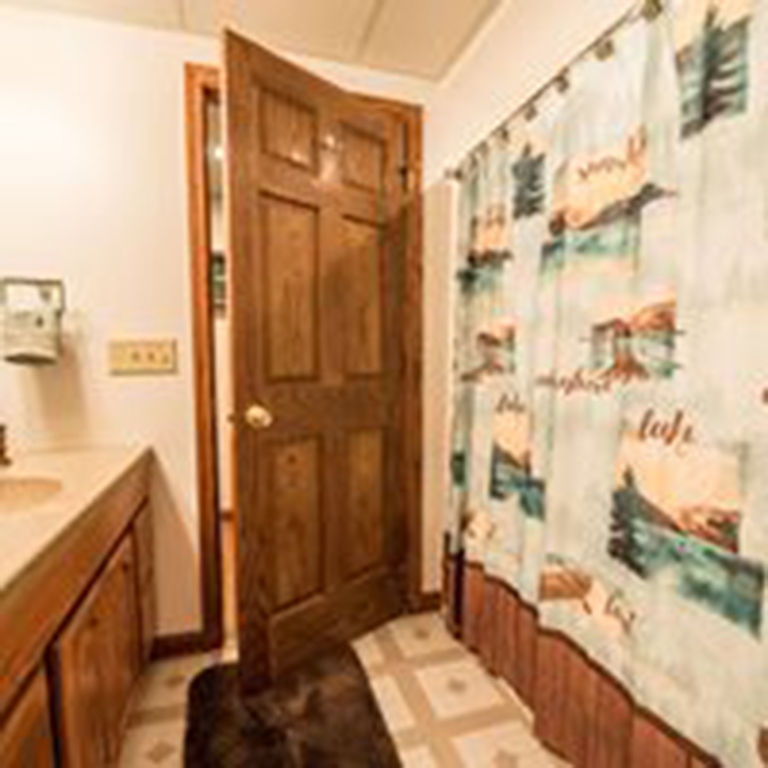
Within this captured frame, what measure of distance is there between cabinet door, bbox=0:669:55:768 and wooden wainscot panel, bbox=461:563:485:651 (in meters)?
1.29

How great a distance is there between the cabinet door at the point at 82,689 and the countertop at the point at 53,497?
227 mm

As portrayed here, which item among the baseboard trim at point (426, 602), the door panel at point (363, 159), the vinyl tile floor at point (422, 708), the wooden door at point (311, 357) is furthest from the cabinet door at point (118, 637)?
the door panel at point (363, 159)

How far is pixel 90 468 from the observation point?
144 centimetres

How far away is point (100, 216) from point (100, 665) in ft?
4.67

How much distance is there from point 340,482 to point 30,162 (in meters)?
1.54

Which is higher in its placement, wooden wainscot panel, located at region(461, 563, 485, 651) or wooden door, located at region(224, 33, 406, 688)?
wooden door, located at region(224, 33, 406, 688)

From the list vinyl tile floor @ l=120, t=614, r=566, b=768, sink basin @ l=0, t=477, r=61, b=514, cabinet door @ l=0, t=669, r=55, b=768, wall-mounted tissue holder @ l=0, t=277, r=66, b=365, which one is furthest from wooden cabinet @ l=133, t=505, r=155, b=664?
cabinet door @ l=0, t=669, r=55, b=768

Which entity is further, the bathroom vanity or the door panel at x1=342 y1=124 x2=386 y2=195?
the door panel at x1=342 y1=124 x2=386 y2=195

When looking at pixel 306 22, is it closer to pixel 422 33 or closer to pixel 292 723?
pixel 422 33

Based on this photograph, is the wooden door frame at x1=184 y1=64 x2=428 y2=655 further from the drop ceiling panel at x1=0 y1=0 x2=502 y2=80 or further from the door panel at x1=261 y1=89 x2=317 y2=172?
the door panel at x1=261 y1=89 x2=317 y2=172

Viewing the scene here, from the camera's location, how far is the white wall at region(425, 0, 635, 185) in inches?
51.0

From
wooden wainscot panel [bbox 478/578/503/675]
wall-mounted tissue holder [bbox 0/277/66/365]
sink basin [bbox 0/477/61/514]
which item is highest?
wall-mounted tissue holder [bbox 0/277/66/365]

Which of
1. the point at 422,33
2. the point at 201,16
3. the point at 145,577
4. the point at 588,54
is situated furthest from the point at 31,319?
the point at 588,54

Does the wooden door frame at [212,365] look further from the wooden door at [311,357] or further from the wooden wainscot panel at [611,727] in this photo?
the wooden wainscot panel at [611,727]
